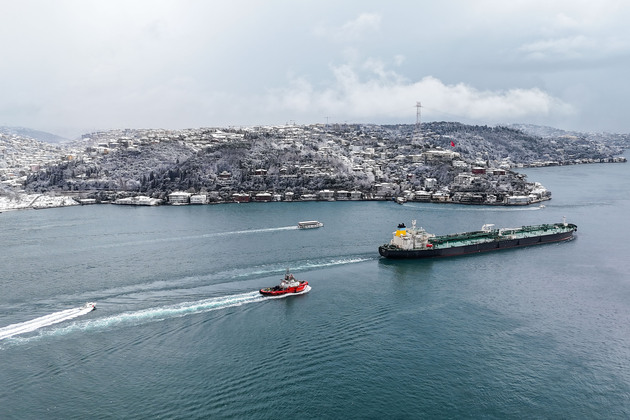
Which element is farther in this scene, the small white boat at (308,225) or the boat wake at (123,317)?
the small white boat at (308,225)

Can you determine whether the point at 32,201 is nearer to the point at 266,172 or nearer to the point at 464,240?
the point at 266,172

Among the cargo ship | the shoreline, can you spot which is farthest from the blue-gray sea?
the shoreline

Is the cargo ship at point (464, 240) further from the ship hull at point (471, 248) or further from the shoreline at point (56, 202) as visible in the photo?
the shoreline at point (56, 202)

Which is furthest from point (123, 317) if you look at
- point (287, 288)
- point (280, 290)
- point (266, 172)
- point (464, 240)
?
point (266, 172)

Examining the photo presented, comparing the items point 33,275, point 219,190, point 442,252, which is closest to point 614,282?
point 442,252

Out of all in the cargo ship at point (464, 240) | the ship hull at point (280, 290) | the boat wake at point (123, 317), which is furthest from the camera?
the cargo ship at point (464, 240)

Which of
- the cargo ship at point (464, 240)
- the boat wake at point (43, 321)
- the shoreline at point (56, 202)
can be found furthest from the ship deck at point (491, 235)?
the boat wake at point (43, 321)
